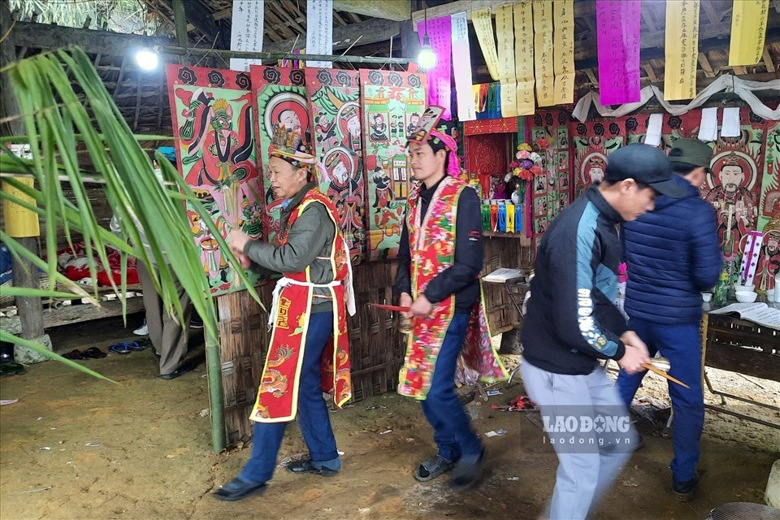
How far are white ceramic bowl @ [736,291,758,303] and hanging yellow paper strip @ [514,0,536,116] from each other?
77.6 inches

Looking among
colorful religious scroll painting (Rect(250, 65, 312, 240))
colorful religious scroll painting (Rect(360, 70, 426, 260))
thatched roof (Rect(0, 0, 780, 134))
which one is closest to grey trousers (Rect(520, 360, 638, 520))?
colorful religious scroll painting (Rect(250, 65, 312, 240))

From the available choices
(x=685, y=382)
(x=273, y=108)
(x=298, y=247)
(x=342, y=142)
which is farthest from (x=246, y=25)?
(x=685, y=382)

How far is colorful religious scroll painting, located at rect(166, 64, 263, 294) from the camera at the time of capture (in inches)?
142

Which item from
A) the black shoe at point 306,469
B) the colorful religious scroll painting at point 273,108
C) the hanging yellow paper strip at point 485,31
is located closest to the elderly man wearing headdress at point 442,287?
the black shoe at point 306,469

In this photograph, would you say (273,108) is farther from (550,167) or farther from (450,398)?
(550,167)

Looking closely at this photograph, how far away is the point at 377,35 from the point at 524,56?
144cm

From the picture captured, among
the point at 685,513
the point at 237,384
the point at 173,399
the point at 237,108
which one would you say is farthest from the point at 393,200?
the point at 685,513

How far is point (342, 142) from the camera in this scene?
14.3 feet

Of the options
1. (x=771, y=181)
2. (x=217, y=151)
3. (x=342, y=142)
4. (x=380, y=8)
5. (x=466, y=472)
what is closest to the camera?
(x=466, y=472)

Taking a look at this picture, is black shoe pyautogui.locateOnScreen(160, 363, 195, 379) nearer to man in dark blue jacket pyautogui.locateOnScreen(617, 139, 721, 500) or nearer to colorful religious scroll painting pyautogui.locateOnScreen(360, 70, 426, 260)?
colorful religious scroll painting pyautogui.locateOnScreen(360, 70, 426, 260)

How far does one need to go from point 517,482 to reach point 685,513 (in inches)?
34.7

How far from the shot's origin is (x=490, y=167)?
640 cm

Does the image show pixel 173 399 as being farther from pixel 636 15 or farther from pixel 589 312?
pixel 636 15

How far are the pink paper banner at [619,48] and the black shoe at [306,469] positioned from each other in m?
3.03
